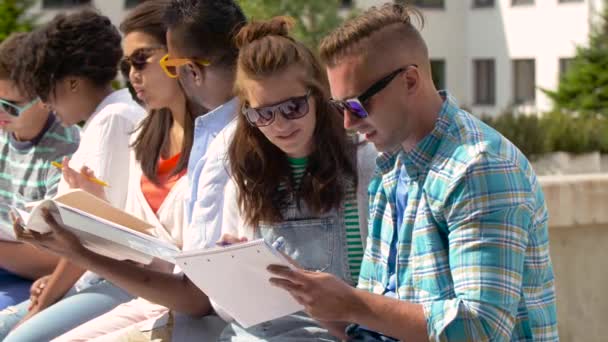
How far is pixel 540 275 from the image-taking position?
301cm

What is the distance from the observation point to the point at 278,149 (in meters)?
3.77

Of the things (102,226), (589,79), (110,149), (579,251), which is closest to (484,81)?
(589,79)

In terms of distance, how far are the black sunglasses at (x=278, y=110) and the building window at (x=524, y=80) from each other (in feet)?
93.1

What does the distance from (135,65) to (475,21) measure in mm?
29218

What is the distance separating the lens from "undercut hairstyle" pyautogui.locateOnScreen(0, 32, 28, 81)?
5.22 m

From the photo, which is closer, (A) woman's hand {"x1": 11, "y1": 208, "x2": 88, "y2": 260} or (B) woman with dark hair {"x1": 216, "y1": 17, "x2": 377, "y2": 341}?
(B) woman with dark hair {"x1": 216, "y1": 17, "x2": 377, "y2": 341}

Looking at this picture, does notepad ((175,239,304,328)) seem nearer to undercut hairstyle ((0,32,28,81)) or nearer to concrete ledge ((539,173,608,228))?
concrete ledge ((539,173,608,228))

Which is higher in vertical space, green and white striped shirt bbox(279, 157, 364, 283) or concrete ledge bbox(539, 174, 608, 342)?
green and white striped shirt bbox(279, 157, 364, 283)

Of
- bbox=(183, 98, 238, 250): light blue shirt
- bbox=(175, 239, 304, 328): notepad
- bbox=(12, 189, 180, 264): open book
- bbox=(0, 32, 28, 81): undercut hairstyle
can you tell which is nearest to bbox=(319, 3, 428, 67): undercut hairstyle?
bbox=(175, 239, 304, 328): notepad

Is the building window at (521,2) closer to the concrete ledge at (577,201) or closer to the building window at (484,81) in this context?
the building window at (484,81)

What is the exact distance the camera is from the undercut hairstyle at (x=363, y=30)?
3.09m

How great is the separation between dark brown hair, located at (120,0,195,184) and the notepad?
4.07 ft

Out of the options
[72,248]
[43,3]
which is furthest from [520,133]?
[43,3]

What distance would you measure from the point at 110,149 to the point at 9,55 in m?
0.92
